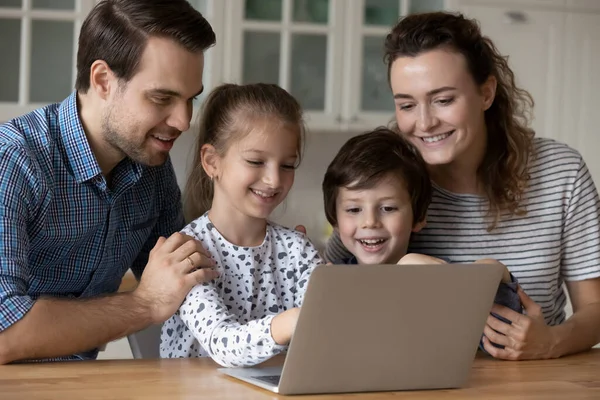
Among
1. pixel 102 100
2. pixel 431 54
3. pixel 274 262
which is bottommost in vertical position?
pixel 274 262

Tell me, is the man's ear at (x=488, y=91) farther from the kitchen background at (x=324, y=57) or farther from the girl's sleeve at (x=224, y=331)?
the kitchen background at (x=324, y=57)

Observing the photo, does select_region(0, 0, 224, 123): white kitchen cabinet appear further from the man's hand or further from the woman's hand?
the woman's hand

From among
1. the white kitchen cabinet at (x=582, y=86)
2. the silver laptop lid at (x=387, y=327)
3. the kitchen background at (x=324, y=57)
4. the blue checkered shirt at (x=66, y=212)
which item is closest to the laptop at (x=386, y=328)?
the silver laptop lid at (x=387, y=327)

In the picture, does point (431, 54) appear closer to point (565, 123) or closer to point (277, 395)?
point (277, 395)

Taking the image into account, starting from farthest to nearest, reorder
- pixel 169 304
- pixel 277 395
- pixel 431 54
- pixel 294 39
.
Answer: pixel 294 39 → pixel 431 54 → pixel 169 304 → pixel 277 395

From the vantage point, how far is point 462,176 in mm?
2113

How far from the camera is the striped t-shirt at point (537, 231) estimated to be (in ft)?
6.73

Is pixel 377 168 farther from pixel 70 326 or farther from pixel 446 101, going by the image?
pixel 70 326

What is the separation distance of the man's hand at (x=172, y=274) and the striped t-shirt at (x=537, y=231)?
577 millimetres

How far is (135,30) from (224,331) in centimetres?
70

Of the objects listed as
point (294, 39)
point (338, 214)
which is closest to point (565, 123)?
point (294, 39)

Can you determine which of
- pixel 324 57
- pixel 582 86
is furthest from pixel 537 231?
pixel 582 86

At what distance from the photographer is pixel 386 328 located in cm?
139

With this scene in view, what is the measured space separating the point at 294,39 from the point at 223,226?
1.92 m
